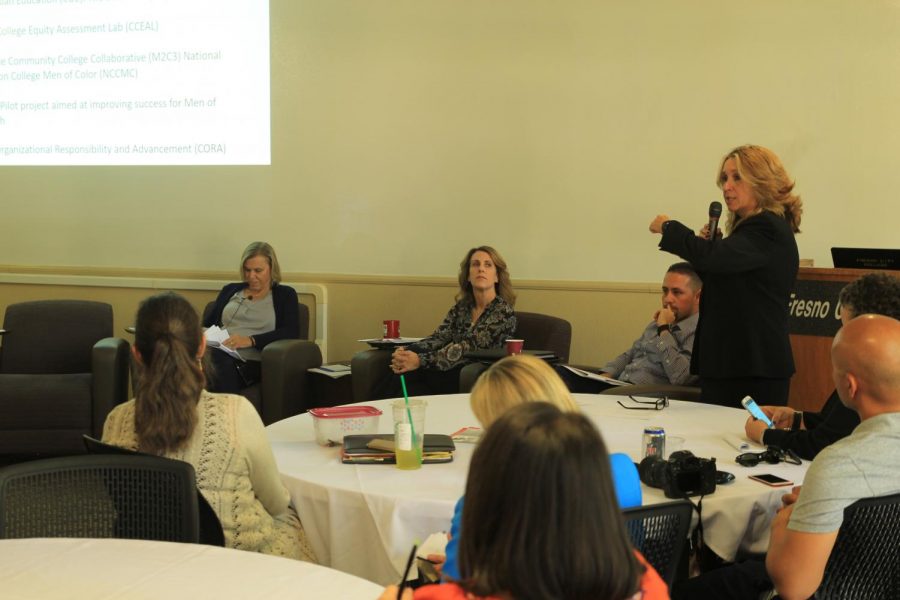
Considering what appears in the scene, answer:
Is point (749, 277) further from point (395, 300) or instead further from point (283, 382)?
point (395, 300)

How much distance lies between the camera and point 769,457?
239cm

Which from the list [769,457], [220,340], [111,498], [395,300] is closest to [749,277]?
[769,457]

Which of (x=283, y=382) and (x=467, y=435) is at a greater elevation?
(x=467, y=435)

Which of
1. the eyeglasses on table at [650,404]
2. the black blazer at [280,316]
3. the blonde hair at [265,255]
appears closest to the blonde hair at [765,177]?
the eyeglasses on table at [650,404]

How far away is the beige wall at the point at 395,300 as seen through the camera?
204 inches

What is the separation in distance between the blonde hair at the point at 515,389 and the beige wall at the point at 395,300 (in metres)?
3.53

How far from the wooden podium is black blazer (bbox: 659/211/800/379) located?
83 cm

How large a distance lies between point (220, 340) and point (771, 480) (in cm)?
334

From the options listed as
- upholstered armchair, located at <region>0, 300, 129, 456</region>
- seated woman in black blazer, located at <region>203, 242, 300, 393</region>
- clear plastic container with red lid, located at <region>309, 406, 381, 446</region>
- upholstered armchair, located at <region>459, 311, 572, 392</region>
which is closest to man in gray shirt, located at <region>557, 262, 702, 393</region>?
upholstered armchair, located at <region>459, 311, 572, 392</region>

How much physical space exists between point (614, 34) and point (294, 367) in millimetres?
2489

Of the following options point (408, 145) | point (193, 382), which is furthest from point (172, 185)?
point (193, 382)

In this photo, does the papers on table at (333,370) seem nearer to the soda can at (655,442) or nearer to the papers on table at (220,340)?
the papers on table at (220,340)

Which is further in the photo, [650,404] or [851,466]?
[650,404]

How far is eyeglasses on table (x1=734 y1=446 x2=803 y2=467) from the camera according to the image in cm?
236
